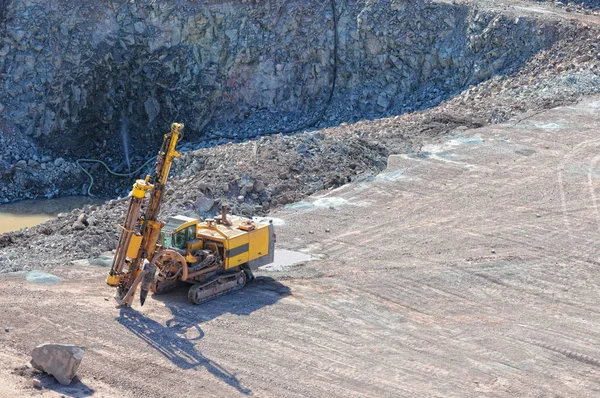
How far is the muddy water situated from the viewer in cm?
2580

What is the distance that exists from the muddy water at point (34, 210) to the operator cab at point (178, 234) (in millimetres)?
12754

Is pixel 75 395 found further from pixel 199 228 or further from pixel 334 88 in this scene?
pixel 334 88

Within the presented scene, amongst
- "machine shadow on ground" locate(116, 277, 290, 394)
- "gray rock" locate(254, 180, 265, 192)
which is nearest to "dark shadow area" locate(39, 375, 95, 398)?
"machine shadow on ground" locate(116, 277, 290, 394)

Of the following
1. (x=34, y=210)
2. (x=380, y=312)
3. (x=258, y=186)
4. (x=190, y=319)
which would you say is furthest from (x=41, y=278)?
(x=34, y=210)

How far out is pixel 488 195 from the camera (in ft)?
63.4

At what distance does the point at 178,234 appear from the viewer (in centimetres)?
1376

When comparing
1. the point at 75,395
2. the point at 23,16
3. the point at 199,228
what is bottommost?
the point at 75,395

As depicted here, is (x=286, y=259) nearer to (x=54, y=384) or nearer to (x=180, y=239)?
(x=180, y=239)

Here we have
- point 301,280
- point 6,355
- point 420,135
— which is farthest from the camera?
point 420,135

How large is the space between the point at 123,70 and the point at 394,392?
22465 mm

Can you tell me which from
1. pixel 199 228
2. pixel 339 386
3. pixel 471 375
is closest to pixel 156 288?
pixel 199 228

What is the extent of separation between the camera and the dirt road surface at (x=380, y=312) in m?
11.5

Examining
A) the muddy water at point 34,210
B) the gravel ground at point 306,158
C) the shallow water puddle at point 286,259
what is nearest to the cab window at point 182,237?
the shallow water puddle at point 286,259

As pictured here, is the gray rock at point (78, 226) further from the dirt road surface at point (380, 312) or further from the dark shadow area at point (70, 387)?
the dark shadow area at point (70, 387)
